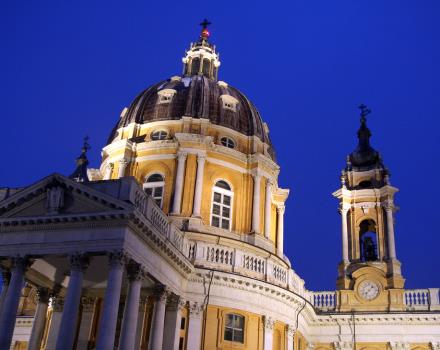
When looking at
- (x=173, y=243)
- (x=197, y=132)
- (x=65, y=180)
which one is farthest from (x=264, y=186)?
(x=65, y=180)

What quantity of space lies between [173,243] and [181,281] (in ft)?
7.43

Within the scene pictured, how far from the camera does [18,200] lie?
2206 cm

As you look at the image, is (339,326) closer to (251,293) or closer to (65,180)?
(251,293)

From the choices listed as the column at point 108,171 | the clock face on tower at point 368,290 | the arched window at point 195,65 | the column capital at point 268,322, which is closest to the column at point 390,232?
the clock face on tower at point 368,290

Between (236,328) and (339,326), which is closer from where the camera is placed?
(236,328)

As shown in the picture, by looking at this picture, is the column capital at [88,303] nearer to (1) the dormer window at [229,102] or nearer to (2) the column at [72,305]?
(2) the column at [72,305]

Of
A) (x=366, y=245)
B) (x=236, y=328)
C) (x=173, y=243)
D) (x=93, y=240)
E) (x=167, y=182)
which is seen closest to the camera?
(x=93, y=240)

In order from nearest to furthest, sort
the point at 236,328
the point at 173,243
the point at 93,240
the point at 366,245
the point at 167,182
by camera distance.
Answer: the point at 93,240
the point at 173,243
the point at 236,328
the point at 167,182
the point at 366,245

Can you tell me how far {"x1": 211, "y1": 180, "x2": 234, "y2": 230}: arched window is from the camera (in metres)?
32.5

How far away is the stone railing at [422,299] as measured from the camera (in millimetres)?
33438

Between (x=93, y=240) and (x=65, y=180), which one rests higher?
(x=65, y=180)

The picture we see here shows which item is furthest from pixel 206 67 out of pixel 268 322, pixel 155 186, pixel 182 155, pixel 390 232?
pixel 268 322

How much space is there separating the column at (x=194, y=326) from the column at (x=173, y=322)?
79 cm

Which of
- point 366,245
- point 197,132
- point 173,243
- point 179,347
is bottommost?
point 179,347
